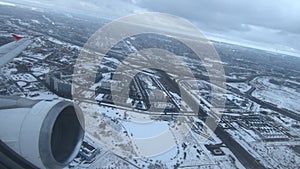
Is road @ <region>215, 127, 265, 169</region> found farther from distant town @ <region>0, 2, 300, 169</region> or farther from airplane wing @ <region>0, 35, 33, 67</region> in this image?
airplane wing @ <region>0, 35, 33, 67</region>

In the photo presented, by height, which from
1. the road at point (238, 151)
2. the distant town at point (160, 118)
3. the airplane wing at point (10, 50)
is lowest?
the road at point (238, 151)

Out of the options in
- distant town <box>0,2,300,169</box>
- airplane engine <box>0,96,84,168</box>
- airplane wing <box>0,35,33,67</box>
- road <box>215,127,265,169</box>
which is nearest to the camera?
airplane engine <box>0,96,84,168</box>

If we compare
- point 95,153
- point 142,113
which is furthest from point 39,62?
point 95,153

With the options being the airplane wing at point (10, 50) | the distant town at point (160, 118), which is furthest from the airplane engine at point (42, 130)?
the distant town at point (160, 118)

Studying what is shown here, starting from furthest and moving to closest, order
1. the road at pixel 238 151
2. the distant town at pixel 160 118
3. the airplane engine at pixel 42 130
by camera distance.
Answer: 1. the road at pixel 238 151
2. the distant town at pixel 160 118
3. the airplane engine at pixel 42 130

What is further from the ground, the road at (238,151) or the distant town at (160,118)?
the distant town at (160,118)

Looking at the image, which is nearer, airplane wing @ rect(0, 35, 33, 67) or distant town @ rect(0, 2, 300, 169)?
airplane wing @ rect(0, 35, 33, 67)

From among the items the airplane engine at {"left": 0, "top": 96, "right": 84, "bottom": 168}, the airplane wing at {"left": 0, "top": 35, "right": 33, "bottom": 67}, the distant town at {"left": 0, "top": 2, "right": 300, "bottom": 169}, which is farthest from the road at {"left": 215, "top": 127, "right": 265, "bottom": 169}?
the airplane wing at {"left": 0, "top": 35, "right": 33, "bottom": 67}

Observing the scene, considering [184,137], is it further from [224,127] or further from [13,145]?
[13,145]

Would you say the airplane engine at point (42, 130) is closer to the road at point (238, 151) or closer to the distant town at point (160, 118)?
the distant town at point (160, 118)
